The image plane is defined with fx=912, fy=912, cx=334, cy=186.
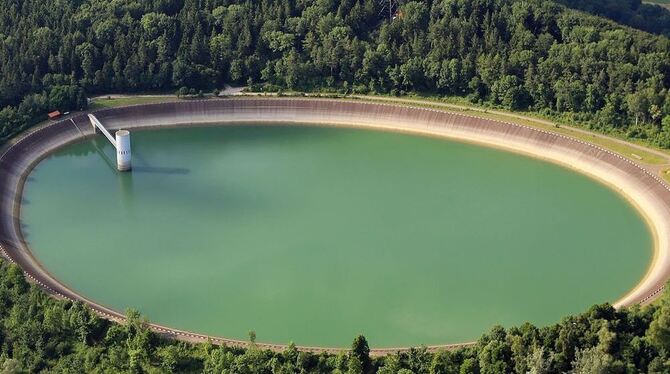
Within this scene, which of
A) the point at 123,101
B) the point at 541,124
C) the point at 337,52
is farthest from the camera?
the point at 337,52

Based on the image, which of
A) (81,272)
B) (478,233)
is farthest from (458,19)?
(81,272)

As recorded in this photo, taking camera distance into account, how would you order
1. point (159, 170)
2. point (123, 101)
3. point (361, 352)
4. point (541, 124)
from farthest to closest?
point (123, 101) → point (541, 124) → point (159, 170) → point (361, 352)

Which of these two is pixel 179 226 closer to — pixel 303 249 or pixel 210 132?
pixel 303 249

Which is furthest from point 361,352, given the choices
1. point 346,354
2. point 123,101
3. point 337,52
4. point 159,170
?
point 337,52

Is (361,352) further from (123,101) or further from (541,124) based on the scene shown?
(123,101)

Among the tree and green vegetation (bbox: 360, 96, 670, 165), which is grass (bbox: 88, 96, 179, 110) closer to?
green vegetation (bbox: 360, 96, 670, 165)

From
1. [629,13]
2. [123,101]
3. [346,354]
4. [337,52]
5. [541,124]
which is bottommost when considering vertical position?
[346,354]
